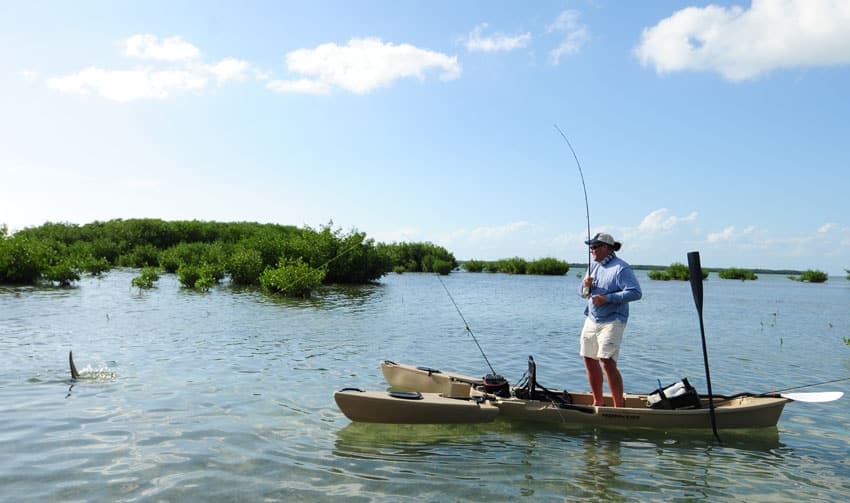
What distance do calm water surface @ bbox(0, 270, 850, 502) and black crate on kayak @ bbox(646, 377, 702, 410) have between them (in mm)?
454

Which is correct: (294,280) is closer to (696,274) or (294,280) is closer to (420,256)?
(696,274)

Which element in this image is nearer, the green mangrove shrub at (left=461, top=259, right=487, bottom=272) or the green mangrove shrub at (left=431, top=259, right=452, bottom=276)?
the green mangrove shrub at (left=431, top=259, right=452, bottom=276)

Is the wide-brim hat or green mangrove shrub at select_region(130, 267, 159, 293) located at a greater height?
the wide-brim hat

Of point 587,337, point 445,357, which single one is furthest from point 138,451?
point 445,357

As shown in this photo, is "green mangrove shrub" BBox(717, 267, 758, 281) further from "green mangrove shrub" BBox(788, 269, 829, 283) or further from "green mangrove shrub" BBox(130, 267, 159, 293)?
"green mangrove shrub" BBox(130, 267, 159, 293)

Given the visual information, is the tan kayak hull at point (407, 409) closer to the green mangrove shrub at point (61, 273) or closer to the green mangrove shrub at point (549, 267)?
the green mangrove shrub at point (61, 273)

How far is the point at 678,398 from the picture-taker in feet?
27.8

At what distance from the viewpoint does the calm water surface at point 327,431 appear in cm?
597

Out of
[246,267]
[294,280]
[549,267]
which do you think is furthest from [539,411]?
[549,267]

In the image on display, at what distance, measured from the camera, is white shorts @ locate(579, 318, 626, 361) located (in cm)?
787

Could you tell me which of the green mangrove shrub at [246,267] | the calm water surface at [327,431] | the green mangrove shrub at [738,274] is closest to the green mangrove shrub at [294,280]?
the green mangrove shrub at [246,267]

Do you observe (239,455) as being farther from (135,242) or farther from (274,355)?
(135,242)

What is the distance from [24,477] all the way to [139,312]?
1712cm

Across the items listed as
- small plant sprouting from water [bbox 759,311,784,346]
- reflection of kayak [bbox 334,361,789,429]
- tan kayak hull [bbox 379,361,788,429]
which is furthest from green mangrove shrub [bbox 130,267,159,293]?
small plant sprouting from water [bbox 759,311,784,346]
